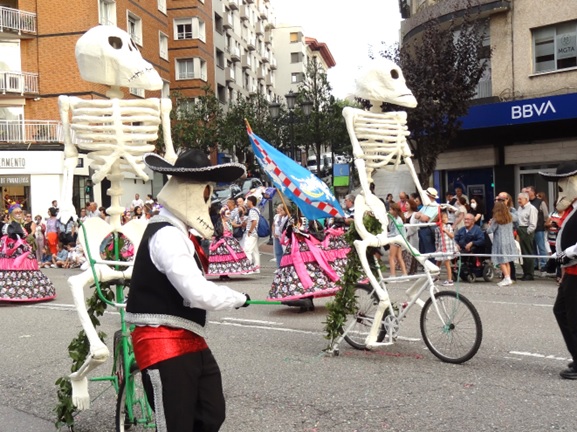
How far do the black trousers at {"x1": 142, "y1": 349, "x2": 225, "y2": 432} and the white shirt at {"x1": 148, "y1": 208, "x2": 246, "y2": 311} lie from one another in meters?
0.34

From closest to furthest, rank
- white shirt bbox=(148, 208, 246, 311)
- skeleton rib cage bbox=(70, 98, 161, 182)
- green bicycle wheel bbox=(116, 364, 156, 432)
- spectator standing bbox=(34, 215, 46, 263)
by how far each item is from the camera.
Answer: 1. white shirt bbox=(148, 208, 246, 311)
2. green bicycle wheel bbox=(116, 364, 156, 432)
3. skeleton rib cage bbox=(70, 98, 161, 182)
4. spectator standing bbox=(34, 215, 46, 263)

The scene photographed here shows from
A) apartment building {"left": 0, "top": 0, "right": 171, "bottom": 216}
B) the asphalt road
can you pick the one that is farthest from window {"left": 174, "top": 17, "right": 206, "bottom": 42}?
the asphalt road

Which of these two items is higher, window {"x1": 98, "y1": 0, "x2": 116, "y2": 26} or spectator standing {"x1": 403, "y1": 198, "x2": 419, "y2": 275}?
window {"x1": 98, "y1": 0, "x2": 116, "y2": 26}

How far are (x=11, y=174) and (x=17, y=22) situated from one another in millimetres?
7274

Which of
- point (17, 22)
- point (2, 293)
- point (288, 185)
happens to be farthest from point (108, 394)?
point (17, 22)

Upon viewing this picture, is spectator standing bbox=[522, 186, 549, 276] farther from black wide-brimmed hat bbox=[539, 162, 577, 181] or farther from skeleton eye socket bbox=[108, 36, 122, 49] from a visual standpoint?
skeleton eye socket bbox=[108, 36, 122, 49]

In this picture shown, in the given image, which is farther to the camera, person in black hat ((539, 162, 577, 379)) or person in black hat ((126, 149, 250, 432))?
person in black hat ((539, 162, 577, 379))

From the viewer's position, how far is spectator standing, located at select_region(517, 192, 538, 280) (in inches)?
570

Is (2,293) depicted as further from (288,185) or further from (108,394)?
(108,394)

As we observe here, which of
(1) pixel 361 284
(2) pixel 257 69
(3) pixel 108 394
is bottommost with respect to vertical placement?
(3) pixel 108 394

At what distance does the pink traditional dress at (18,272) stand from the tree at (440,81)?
36.4 ft

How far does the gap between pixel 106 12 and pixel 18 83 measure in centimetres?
589

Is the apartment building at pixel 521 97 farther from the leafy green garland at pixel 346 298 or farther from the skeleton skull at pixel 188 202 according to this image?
the skeleton skull at pixel 188 202

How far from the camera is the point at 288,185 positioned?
9695mm
